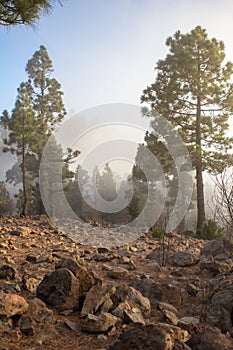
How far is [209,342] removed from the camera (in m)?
2.79

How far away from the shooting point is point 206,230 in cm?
1319

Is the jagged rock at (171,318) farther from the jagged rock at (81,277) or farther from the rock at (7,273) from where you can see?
the rock at (7,273)

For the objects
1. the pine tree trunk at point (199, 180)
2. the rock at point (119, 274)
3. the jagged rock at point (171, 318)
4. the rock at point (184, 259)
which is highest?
the pine tree trunk at point (199, 180)

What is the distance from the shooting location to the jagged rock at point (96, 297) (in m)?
3.63

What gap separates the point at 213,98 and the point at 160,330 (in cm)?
1530

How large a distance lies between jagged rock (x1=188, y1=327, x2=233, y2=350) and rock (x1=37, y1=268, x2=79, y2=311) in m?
1.56

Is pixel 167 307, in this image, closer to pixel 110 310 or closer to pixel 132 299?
pixel 132 299

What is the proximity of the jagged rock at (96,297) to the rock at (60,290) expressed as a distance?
7.2 inches

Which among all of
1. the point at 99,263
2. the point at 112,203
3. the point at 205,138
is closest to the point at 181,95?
the point at 205,138

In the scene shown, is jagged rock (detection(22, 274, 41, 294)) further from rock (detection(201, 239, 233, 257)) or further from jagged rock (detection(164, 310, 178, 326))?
rock (detection(201, 239, 233, 257))

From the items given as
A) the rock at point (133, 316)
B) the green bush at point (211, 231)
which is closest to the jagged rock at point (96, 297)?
the rock at point (133, 316)

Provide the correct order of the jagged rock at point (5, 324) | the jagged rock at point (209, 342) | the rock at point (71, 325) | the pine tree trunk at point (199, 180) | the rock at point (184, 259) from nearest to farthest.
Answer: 1. the jagged rock at point (209, 342)
2. the jagged rock at point (5, 324)
3. the rock at point (71, 325)
4. the rock at point (184, 259)
5. the pine tree trunk at point (199, 180)

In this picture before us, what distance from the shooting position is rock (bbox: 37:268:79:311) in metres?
3.75

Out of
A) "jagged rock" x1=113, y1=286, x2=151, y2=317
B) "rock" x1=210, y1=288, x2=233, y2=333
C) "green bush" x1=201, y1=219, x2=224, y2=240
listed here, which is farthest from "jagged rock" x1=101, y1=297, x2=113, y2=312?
"green bush" x1=201, y1=219, x2=224, y2=240
